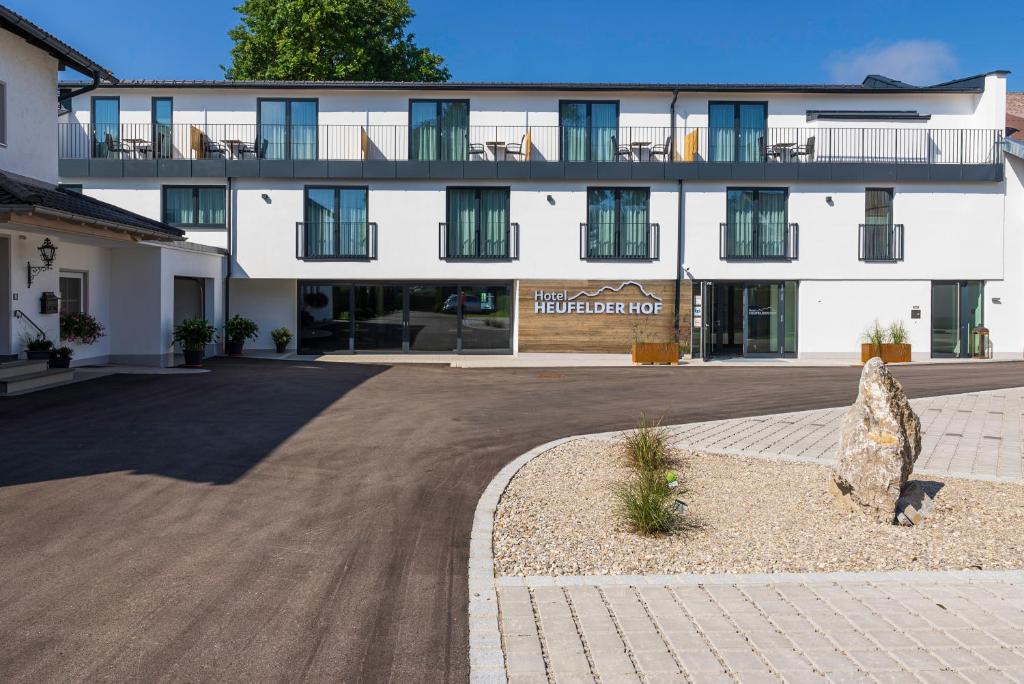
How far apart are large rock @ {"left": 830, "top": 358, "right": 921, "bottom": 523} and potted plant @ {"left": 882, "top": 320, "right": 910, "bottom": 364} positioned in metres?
18.7

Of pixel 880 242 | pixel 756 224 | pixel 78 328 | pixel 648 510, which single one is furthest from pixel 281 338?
pixel 648 510

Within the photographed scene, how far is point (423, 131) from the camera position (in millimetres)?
25266

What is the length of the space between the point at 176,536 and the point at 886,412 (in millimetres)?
5636

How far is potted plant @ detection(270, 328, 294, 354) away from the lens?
80.7 ft

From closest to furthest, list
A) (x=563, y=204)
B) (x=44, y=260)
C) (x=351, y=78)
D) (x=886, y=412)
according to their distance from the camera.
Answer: (x=886, y=412) < (x=44, y=260) < (x=563, y=204) < (x=351, y=78)

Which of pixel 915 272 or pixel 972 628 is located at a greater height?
pixel 915 272

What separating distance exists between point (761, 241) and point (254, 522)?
21.3 m

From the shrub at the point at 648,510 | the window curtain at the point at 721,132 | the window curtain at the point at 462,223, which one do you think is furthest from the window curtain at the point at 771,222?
the shrub at the point at 648,510

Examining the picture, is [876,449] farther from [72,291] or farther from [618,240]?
[618,240]

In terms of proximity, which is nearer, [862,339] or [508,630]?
[508,630]

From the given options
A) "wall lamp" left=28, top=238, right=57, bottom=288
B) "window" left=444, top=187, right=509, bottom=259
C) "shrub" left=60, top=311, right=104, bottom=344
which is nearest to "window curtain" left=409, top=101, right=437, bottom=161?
"window" left=444, top=187, right=509, bottom=259

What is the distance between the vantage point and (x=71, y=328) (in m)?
17.6

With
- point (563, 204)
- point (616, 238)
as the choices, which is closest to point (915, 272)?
point (616, 238)

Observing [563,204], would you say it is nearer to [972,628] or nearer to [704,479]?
[704,479]
